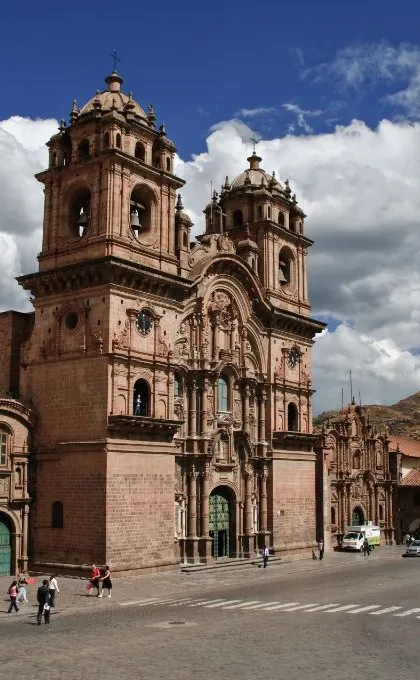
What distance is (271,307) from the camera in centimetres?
5159

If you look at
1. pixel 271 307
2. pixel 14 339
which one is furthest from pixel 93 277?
pixel 271 307

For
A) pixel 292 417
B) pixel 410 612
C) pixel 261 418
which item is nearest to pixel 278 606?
pixel 410 612

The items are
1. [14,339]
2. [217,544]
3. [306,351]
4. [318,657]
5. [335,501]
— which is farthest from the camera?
[335,501]

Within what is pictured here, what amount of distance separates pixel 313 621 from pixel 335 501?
35.4m

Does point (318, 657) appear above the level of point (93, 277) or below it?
below

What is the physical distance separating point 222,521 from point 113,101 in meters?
24.5

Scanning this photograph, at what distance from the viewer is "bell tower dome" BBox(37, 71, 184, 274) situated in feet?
135

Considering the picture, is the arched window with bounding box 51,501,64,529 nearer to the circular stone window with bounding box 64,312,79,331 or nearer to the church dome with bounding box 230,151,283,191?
the circular stone window with bounding box 64,312,79,331

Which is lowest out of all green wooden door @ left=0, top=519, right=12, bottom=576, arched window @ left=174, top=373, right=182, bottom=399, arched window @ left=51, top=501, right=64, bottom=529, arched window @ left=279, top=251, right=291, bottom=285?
green wooden door @ left=0, top=519, right=12, bottom=576

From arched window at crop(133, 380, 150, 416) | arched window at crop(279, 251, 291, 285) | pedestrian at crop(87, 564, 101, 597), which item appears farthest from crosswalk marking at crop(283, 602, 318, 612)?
arched window at crop(279, 251, 291, 285)

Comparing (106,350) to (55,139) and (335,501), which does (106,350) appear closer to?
(55,139)

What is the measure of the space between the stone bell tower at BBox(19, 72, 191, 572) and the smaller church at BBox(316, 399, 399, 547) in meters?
19.5

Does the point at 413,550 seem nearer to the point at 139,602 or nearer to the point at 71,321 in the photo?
the point at 139,602

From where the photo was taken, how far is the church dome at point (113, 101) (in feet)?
142
